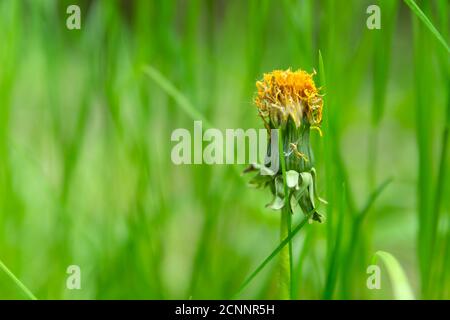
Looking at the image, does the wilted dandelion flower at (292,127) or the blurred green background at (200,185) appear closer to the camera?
the wilted dandelion flower at (292,127)

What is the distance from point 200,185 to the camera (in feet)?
3.46

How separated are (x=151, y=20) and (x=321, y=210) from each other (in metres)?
0.36

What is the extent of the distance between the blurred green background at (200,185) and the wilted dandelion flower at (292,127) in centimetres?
4

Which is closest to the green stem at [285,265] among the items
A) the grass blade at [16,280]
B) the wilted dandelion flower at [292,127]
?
the wilted dandelion flower at [292,127]

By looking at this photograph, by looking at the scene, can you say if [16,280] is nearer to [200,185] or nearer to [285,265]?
[285,265]

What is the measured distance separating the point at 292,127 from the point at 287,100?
21 mm

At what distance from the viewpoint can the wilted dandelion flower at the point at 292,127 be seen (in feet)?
1.96

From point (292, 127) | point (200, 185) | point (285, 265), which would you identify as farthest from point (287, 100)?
point (200, 185)

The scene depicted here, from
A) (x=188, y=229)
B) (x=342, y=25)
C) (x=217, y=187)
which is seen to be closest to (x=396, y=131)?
(x=188, y=229)

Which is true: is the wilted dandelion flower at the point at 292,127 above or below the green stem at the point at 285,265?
above

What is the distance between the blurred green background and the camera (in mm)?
830

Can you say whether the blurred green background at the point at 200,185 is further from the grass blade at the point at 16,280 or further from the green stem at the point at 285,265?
the grass blade at the point at 16,280

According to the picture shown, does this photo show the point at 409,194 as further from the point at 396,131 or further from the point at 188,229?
the point at 188,229

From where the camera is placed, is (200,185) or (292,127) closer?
(292,127)
